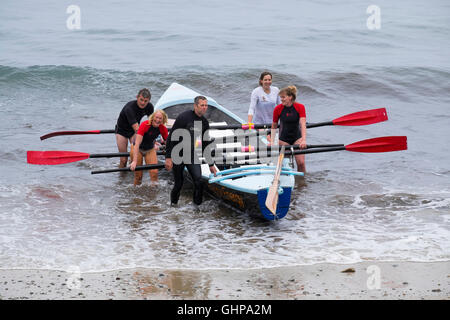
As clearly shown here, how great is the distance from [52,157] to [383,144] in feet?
18.6

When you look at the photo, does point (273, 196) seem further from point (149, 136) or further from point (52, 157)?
point (52, 157)

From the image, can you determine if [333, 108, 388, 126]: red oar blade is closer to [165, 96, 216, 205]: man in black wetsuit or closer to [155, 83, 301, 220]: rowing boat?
[155, 83, 301, 220]: rowing boat

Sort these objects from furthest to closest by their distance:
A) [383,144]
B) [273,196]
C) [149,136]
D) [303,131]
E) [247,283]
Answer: [383,144] < [303,131] < [149,136] < [273,196] < [247,283]

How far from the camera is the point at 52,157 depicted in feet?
29.7

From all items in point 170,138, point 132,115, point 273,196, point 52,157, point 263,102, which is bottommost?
point 273,196

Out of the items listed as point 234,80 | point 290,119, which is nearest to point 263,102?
point 290,119

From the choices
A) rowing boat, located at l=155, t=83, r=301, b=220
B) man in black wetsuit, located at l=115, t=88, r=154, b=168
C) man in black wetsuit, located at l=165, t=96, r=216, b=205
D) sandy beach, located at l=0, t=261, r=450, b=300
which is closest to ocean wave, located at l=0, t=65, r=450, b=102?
man in black wetsuit, located at l=115, t=88, r=154, b=168

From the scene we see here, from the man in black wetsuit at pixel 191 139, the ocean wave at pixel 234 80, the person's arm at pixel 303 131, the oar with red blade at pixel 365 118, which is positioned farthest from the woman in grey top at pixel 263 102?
the ocean wave at pixel 234 80

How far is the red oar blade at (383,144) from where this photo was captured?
9.09 metres

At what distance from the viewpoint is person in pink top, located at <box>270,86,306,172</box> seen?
28.1 feet

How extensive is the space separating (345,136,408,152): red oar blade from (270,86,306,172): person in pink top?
974mm

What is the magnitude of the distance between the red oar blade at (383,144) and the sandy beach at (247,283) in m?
3.17

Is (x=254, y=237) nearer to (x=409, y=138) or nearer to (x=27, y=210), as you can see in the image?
(x=27, y=210)

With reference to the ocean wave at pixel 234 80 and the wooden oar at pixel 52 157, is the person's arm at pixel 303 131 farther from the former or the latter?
the ocean wave at pixel 234 80
